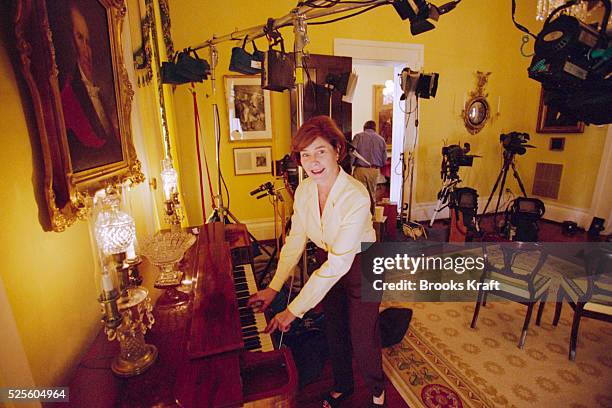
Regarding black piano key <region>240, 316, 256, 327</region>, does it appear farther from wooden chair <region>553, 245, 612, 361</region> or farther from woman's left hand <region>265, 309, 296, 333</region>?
wooden chair <region>553, 245, 612, 361</region>

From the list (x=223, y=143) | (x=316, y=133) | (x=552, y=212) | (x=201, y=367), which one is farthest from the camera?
(x=552, y=212)

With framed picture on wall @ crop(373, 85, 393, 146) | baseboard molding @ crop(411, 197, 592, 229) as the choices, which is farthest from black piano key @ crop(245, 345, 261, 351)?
framed picture on wall @ crop(373, 85, 393, 146)

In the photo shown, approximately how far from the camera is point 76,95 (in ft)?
3.59

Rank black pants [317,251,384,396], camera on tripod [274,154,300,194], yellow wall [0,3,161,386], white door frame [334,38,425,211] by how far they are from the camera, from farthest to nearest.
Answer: white door frame [334,38,425,211], camera on tripod [274,154,300,194], black pants [317,251,384,396], yellow wall [0,3,161,386]

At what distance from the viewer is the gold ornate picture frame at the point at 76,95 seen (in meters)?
0.86

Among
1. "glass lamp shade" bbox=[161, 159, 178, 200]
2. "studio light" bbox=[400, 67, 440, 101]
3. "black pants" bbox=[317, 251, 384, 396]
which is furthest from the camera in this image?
"studio light" bbox=[400, 67, 440, 101]

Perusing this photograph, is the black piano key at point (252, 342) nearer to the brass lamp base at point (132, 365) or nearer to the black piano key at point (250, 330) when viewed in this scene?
the black piano key at point (250, 330)

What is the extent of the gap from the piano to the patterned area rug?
1362 millimetres

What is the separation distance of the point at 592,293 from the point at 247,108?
163 inches

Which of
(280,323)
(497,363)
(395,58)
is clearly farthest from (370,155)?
(280,323)

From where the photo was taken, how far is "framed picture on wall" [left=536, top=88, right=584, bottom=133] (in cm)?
510

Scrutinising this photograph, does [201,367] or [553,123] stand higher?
[553,123]

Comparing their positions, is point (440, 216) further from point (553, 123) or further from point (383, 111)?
point (383, 111)

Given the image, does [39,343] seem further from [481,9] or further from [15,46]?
[481,9]
